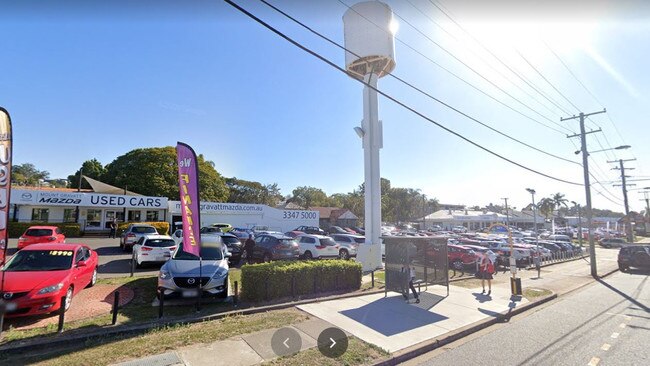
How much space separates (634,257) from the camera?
19828mm

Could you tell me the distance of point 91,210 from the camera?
33.9m

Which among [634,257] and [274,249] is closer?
[274,249]

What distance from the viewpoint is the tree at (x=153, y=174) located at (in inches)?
1631

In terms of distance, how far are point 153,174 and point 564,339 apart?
44606 mm

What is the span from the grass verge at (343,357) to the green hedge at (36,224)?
31010 millimetres

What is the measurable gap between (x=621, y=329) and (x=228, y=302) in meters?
9.81

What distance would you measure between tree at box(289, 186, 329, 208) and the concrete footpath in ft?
239

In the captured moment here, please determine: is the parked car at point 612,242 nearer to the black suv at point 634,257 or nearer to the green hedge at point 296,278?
the black suv at point 634,257

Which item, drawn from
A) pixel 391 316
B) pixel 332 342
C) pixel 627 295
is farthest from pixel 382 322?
pixel 627 295

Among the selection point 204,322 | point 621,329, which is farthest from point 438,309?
point 204,322

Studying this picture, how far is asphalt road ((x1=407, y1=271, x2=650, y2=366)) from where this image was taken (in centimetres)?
572

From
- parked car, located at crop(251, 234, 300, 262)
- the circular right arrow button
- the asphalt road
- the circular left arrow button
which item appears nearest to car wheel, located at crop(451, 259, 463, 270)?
the asphalt road

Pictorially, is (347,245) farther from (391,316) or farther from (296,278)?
(391,316)

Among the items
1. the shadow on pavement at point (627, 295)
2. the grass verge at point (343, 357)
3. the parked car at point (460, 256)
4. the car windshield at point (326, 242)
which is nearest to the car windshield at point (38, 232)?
the car windshield at point (326, 242)
